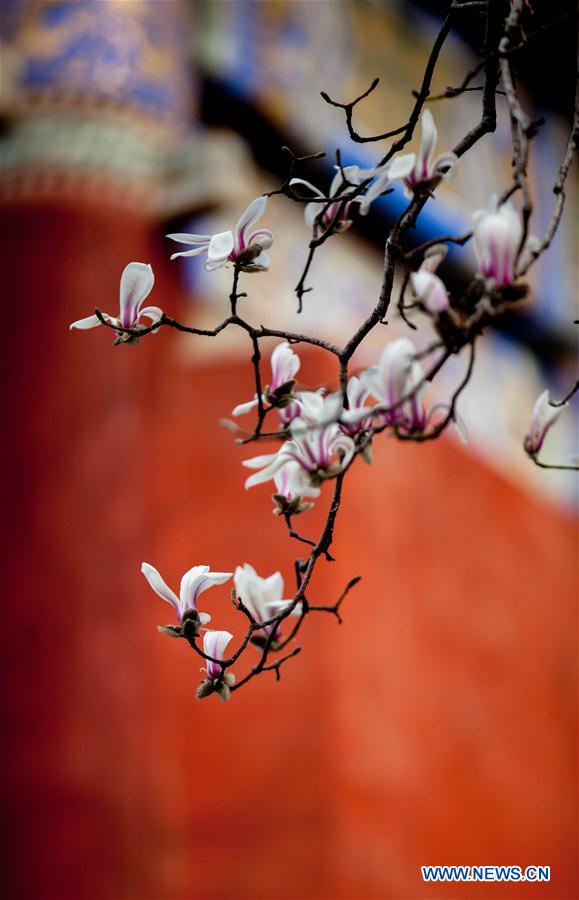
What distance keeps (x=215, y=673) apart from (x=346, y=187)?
1.19ft

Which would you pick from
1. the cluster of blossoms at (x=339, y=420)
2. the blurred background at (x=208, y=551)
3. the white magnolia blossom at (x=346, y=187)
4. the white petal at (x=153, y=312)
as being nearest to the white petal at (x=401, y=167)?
the white magnolia blossom at (x=346, y=187)

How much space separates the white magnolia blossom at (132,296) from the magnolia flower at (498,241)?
27 cm

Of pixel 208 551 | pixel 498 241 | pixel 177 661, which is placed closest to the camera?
pixel 498 241

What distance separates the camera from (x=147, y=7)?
11.1 feet

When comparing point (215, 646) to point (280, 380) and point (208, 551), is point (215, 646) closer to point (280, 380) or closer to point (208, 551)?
point (280, 380)

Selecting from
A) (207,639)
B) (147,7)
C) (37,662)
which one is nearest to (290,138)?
(147,7)

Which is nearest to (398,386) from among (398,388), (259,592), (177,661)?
(398,388)

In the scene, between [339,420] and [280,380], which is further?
[280,380]

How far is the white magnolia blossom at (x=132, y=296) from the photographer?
0.97 meters

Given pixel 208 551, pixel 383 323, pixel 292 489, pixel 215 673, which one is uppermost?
pixel 383 323

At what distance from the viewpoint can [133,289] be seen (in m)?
0.98

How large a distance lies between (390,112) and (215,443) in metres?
1.49

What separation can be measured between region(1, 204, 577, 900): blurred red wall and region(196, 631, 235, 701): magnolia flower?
6.28 ft

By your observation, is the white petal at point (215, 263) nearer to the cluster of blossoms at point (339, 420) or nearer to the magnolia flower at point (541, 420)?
the cluster of blossoms at point (339, 420)
